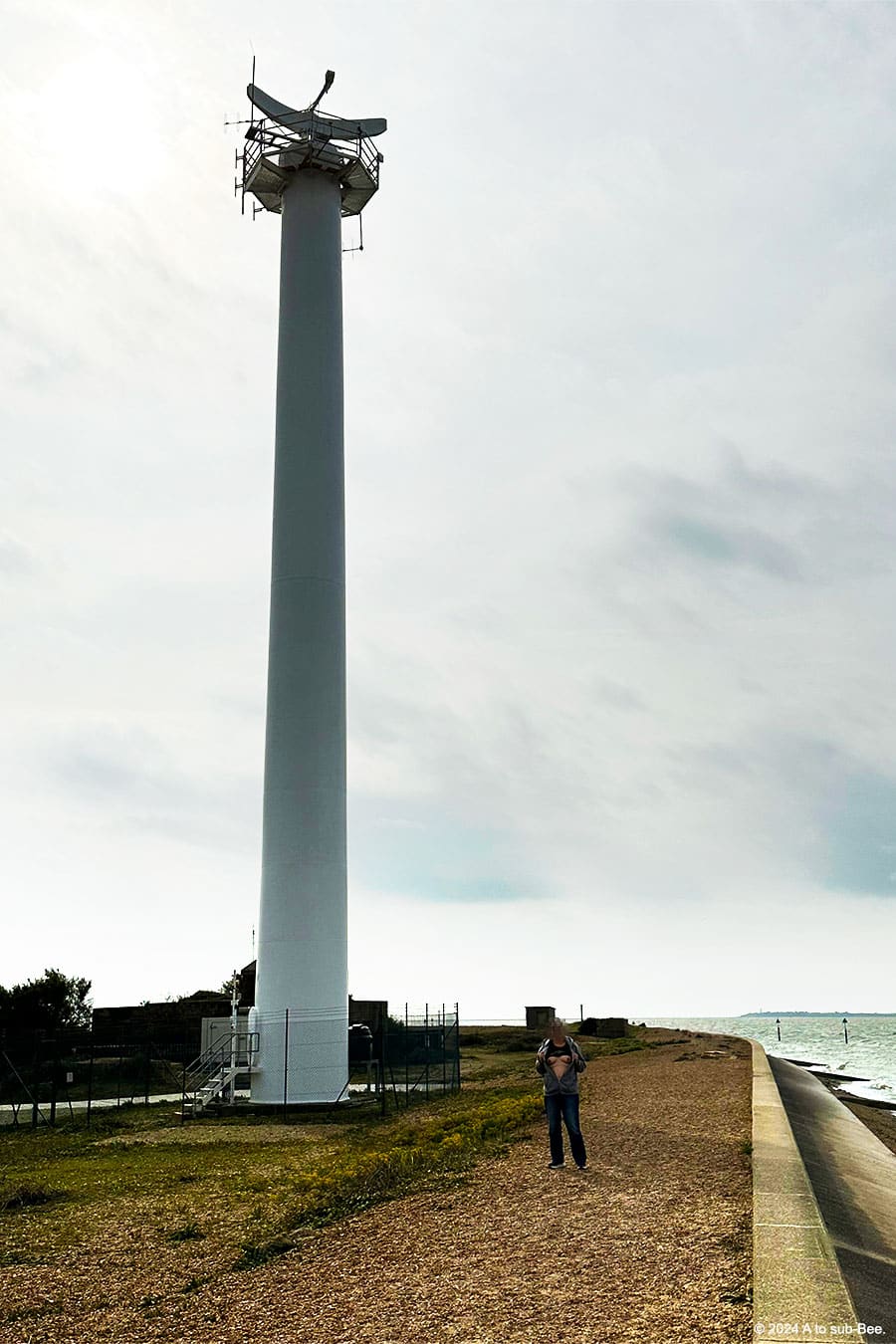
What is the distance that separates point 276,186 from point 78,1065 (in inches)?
1288

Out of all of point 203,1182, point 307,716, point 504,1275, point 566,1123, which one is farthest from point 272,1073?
point 504,1275

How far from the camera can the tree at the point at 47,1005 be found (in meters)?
47.7

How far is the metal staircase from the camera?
29750 mm

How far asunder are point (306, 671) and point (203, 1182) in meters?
16.7

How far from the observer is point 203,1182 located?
17.8m

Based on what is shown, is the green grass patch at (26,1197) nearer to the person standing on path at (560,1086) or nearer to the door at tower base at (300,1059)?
the person standing on path at (560,1086)

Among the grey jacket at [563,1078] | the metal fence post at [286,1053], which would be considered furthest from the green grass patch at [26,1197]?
the metal fence post at [286,1053]

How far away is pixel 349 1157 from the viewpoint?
742 inches

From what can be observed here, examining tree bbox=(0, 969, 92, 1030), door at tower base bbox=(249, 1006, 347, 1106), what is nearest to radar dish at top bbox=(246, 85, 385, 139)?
door at tower base bbox=(249, 1006, 347, 1106)

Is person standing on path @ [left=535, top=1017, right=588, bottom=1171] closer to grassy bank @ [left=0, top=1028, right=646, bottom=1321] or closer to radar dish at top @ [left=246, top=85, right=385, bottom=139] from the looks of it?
grassy bank @ [left=0, top=1028, right=646, bottom=1321]

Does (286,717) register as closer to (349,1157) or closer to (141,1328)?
(349,1157)

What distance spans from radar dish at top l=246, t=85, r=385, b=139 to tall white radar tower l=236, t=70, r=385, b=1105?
1.45 feet

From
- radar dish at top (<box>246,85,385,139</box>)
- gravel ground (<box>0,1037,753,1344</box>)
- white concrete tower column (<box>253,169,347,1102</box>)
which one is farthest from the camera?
radar dish at top (<box>246,85,385,139</box>)

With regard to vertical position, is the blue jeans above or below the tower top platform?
below
